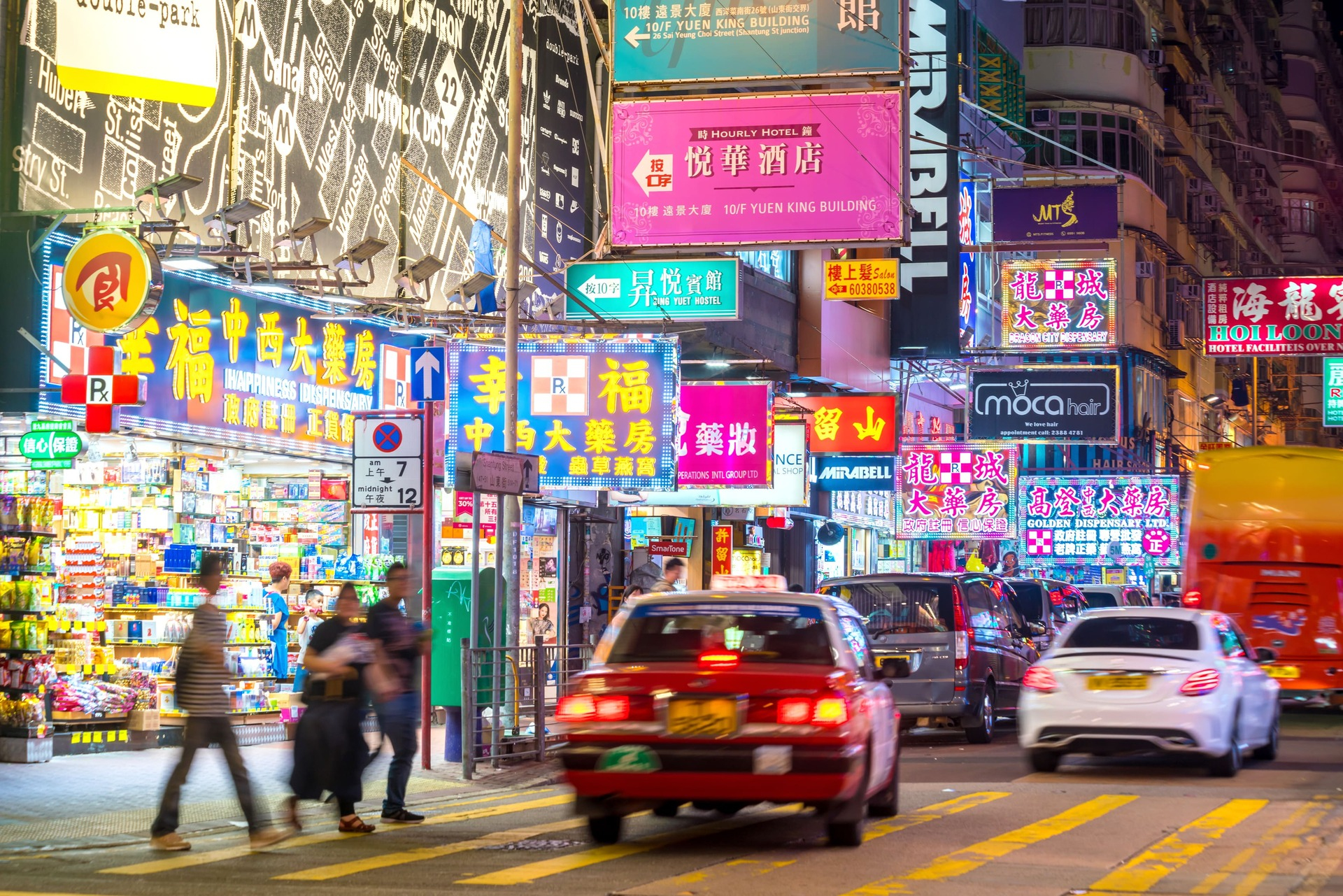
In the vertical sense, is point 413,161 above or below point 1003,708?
above

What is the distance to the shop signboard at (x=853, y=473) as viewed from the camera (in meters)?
33.7

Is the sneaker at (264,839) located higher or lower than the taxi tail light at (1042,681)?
lower

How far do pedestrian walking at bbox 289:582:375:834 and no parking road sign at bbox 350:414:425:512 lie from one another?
3.81 m

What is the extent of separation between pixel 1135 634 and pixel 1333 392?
101ft

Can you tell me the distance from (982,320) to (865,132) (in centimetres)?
2590

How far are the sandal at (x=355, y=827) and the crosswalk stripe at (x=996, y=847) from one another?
12.5 ft

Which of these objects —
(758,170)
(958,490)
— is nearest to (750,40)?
(758,170)

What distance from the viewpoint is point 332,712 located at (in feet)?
39.6

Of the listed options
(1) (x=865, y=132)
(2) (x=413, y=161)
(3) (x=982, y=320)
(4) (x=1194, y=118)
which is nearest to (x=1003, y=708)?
(1) (x=865, y=132)

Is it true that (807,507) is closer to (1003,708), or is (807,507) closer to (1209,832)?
(1003,708)

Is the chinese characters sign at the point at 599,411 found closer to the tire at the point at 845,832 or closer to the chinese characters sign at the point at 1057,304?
the tire at the point at 845,832

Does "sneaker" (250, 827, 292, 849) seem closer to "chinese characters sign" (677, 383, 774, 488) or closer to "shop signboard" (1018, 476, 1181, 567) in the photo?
"chinese characters sign" (677, 383, 774, 488)

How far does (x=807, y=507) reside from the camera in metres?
38.5

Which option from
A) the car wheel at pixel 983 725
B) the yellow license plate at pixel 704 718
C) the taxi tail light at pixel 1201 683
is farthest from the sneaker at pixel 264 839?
the car wheel at pixel 983 725
